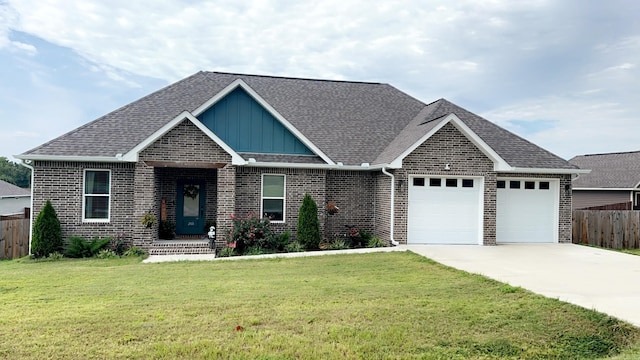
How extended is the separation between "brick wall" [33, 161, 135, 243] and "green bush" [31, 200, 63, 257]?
538 millimetres

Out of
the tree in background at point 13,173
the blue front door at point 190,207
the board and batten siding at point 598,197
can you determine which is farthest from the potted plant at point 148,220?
the tree in background at point 13,173

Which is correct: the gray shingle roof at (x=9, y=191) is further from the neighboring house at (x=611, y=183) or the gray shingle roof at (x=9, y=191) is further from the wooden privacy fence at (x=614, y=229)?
the neighboring house at (x=611, y=183)

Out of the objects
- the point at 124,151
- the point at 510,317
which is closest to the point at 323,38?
the point at 124,151

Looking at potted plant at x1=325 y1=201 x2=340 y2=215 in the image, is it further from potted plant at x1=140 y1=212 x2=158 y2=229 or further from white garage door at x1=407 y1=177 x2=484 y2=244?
potted plant at x1=140 y1=212 x2=158 y2=229

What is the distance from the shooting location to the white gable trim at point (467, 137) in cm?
1541

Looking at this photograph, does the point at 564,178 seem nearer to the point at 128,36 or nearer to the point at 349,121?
the point at 349,121

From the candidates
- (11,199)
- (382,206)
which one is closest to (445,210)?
(382,206)

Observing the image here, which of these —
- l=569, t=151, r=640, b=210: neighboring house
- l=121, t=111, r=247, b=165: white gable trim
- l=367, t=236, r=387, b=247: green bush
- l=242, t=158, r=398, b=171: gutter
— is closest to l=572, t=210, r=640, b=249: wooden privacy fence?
l=367, t=236, r=387, b=247: green bush

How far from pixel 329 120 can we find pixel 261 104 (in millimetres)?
3872

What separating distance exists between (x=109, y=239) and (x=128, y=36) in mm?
7844

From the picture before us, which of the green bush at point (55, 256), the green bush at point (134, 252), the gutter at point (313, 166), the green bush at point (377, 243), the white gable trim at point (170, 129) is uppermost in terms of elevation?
the white gable trim at point (170, 129)

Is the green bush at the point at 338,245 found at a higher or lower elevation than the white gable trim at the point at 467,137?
lower

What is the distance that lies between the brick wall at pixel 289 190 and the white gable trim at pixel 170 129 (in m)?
1.03

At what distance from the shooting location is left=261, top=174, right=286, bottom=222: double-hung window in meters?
16.2
